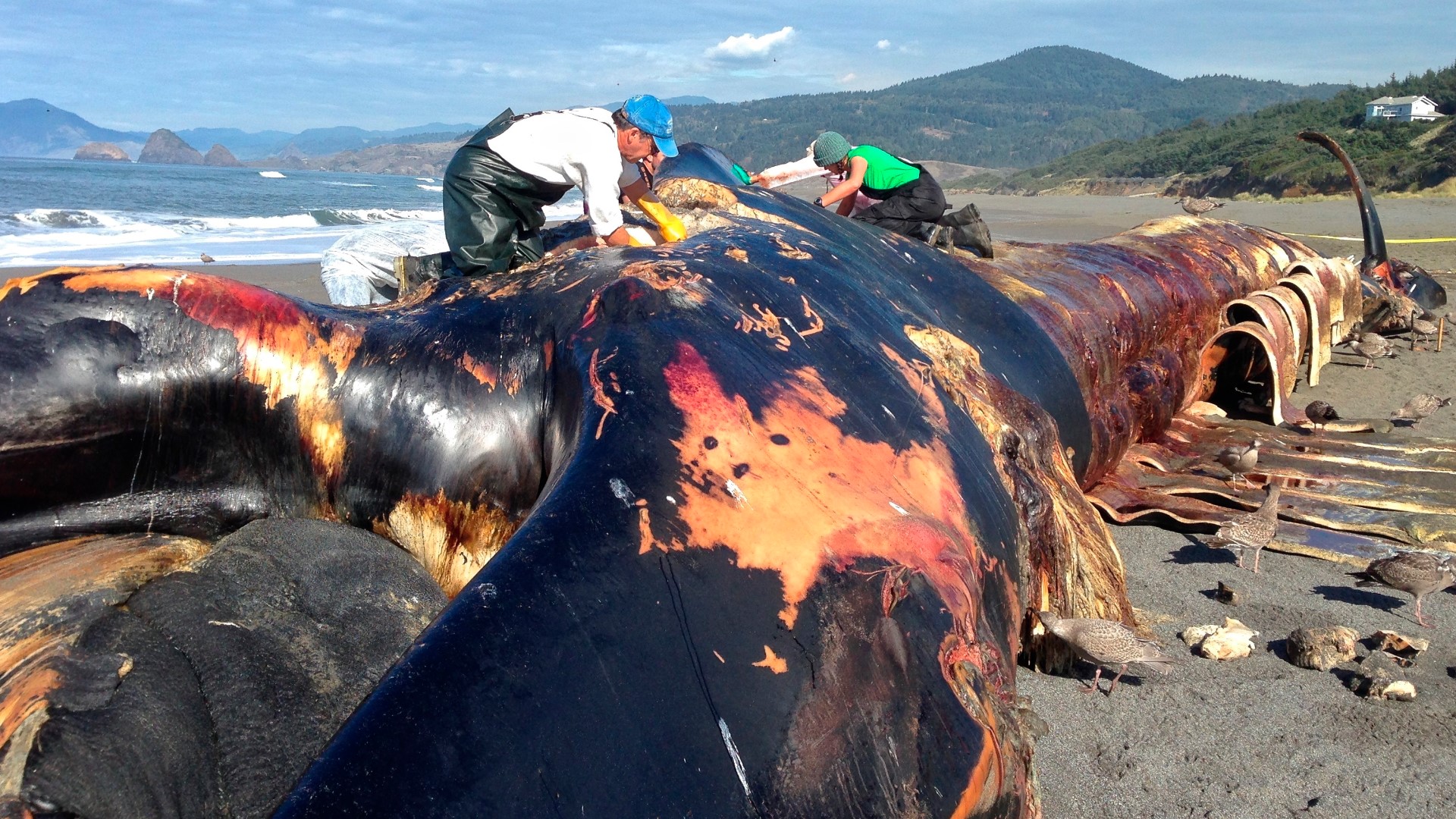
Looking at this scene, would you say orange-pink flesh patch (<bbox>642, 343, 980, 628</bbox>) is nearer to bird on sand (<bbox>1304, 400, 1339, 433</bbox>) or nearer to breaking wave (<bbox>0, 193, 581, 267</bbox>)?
bird on sand (<bbox>1304, 400, 1339, 433</bbox>)

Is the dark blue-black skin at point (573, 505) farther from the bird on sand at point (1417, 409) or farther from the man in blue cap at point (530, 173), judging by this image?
the bird on sand at point (1417, 409)

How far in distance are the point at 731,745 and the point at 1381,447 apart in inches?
236

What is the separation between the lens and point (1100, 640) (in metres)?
3.08

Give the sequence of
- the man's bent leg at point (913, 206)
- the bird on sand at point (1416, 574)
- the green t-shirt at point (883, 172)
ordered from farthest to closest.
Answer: the green t-shirt at point (883, 172), the man's bent leg at point (913, 206), the bird on sand at point (1416, 574)

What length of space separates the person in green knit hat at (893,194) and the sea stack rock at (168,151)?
A: 504 ft

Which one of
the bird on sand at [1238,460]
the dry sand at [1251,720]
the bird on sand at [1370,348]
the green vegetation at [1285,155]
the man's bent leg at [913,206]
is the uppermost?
the green vegetation at [1285,155]

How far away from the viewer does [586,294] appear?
8.46 feet

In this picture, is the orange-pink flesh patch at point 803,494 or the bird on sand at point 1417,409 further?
the bird on sand at point 1417,409

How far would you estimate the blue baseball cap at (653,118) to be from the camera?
4.61 metres

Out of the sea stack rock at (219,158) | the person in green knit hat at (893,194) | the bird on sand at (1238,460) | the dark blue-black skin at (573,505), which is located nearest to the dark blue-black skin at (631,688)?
the dark blue-black skin at (573,505)

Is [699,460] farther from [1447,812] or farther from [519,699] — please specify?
[1447,812]

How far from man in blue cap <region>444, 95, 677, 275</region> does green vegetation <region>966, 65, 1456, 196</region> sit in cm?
3374

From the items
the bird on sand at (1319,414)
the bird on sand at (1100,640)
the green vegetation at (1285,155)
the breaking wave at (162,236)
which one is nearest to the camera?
the bird on sand at (1100,640)

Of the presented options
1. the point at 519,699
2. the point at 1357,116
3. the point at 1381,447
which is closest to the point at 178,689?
the point at 519,699
